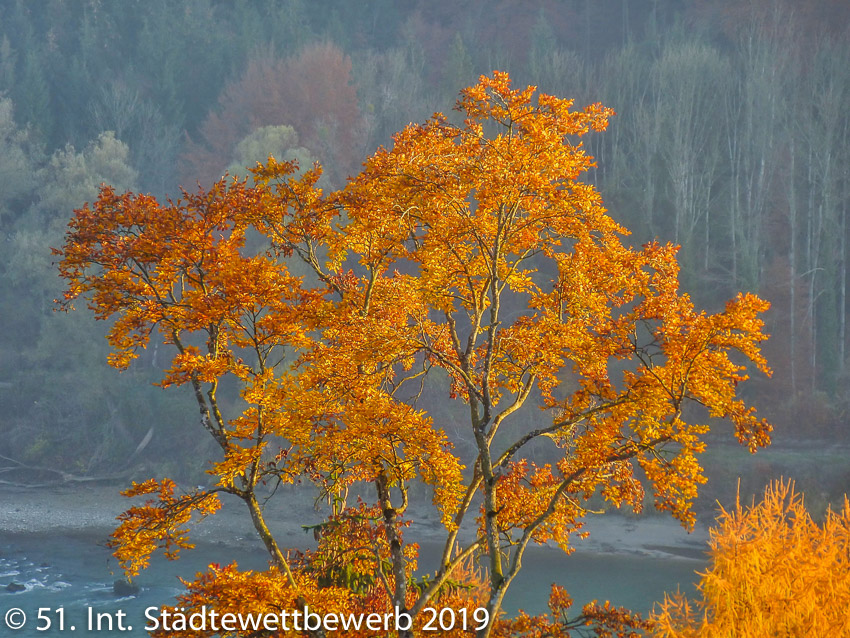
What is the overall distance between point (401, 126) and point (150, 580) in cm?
2544

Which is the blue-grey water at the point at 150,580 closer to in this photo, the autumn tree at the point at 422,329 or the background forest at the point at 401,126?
the background forest at the point at 401,126

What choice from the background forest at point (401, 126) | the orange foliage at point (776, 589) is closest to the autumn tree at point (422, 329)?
the orange foliage at point (776, 589)

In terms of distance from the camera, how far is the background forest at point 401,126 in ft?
113

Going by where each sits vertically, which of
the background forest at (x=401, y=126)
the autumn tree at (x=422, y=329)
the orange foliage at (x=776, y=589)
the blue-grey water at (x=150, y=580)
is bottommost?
the blue-grey water at (x=150, y=580)

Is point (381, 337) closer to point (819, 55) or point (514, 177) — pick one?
point (514, 177)

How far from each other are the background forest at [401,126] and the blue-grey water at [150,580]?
20.4 ft

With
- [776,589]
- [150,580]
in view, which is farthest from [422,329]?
[150,580]

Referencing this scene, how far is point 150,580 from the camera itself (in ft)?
83.5

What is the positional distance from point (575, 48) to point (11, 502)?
37544 mm

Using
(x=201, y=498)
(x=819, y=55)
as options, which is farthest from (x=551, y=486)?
(x=819, y=55)

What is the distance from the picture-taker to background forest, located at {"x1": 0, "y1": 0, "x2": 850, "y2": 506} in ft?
113

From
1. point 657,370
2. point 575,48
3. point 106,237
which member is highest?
point 575,48

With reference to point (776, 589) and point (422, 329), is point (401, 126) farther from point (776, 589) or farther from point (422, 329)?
point (776, 589)

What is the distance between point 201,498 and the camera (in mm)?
10531
